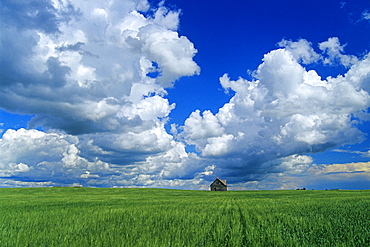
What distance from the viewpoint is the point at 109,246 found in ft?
23.7

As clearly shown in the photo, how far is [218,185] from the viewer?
321 ft

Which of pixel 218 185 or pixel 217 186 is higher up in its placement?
pixel 218 185

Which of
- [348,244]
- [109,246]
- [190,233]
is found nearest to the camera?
[348,244]

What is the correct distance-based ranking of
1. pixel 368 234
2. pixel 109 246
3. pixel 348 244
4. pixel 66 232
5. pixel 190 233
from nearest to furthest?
pixel 348 244, pixel 109 246, pixel 368 234, pixel 190 233, pixel 66 232

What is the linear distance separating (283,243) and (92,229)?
7273 mm

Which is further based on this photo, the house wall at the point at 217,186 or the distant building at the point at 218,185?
the distant building at the point at 218,185

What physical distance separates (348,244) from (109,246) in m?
6.28

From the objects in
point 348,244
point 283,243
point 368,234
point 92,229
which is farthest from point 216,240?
point 92,229

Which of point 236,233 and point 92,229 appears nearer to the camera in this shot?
point 236,233

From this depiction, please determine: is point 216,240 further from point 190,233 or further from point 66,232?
point 66,232

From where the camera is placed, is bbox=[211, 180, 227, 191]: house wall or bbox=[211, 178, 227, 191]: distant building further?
bbox=[211, 178, 227, 191]: distant building

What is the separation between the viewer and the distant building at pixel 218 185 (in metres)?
96.6

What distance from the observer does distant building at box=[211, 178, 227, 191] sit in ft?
317

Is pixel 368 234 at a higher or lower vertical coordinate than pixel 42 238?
higher
